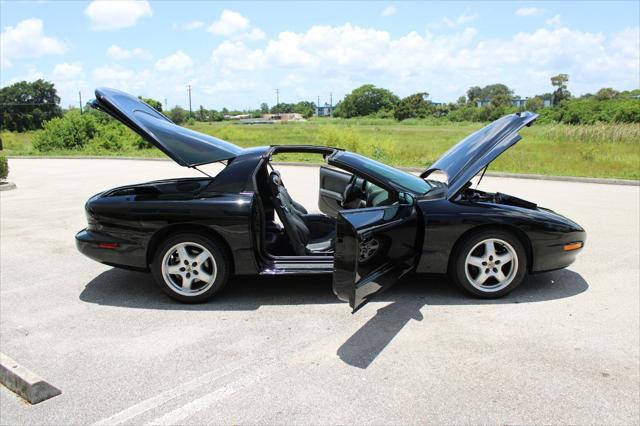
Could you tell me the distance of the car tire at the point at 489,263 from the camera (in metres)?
4.34

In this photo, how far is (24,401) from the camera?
2965 mm

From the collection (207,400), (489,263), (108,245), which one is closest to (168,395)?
(207,400)

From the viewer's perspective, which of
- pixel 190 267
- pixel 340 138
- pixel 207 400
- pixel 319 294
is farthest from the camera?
pixel 340 138

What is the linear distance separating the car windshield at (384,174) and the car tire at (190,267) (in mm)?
1331

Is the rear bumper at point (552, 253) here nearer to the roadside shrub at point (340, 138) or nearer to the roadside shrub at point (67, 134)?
the roadside shrub at point (340, 138)

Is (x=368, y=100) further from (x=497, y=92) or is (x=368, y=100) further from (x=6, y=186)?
(x=6, y=186)

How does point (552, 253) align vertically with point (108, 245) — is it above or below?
below

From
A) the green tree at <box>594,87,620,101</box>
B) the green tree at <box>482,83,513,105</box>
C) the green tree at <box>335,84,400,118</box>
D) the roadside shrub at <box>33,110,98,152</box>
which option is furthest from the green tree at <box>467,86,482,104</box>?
the roadside shrub at <box>33,110,98,152</box>

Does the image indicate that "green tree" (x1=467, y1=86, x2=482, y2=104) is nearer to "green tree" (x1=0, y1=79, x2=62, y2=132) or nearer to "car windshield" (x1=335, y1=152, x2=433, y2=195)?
"green tree" (x1=0, y1=79, x2=62, y2=132)

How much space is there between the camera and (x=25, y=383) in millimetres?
2980

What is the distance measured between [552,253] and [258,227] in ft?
8.41

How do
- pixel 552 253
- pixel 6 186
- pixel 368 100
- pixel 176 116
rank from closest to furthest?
pixel 552 253, pixel 6 186, pixel 176 116, pixel 368 100

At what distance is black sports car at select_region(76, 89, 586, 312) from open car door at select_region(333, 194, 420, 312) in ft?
0.06

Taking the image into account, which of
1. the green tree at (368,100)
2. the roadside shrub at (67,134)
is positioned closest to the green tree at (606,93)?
the green tree at (368,100)
